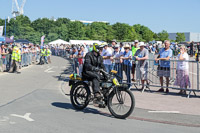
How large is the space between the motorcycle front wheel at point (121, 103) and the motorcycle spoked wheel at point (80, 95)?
774mm

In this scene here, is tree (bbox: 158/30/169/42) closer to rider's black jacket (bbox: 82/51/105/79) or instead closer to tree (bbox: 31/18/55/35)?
tree (bbox: 31/18/55/35)

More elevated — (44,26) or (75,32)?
(44,26)

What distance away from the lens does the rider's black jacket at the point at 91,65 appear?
24.9 feet

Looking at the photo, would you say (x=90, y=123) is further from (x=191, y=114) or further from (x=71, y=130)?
(x=191, y=114)

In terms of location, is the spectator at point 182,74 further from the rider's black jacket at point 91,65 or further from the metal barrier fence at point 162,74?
the rider's black jacket at point 91,65

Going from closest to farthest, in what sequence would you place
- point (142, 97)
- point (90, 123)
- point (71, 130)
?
point (71, 130), point (90, 123), point (142, 97)

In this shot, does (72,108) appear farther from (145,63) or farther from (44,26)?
(44,26)

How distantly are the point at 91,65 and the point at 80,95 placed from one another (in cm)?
93

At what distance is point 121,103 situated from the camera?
282 inches

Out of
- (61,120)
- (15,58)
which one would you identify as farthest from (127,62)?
(15,58)

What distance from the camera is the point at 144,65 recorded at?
38.1 feet

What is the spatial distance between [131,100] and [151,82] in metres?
5.16

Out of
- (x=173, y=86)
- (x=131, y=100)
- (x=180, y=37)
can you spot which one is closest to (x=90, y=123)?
(x=131, y=100)

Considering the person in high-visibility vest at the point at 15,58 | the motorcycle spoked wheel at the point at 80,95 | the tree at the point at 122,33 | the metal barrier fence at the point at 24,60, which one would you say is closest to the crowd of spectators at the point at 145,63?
the motorcycle spoked wheel at the point at 80,95
